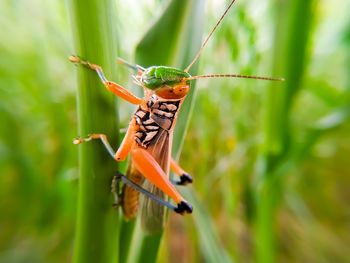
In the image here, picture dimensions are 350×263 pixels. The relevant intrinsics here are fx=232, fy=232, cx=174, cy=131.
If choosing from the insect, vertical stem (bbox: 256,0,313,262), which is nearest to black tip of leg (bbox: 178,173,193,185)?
the insect

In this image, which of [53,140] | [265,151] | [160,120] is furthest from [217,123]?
[53,140]

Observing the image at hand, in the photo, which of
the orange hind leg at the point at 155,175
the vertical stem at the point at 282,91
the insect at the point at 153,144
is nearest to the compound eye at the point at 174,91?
the insect at the point at 153,144

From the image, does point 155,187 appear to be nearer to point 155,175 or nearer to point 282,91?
point 155,175

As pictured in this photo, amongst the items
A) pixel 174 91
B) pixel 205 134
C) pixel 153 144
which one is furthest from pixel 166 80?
pixel 205 134

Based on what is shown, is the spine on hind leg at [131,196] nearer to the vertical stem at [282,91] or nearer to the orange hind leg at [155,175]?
the orange hind leg at [155,175]

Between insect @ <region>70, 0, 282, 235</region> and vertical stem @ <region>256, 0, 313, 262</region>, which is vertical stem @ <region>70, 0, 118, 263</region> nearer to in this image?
insect @ <region>70, 0, 282, 235</region>
